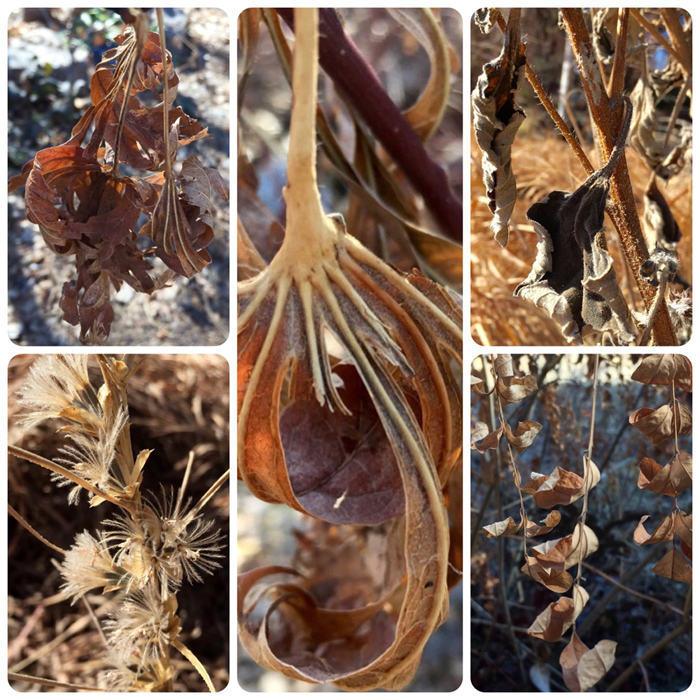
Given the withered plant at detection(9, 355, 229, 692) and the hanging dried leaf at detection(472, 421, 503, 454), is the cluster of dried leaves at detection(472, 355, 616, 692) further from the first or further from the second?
the withered plant at detection(9, 355, 229, 692)

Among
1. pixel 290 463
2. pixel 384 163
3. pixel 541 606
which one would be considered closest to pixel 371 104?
pixel 384 163

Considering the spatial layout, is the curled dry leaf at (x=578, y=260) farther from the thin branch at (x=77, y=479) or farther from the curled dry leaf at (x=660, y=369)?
the thin branch at (x=77, y=479)

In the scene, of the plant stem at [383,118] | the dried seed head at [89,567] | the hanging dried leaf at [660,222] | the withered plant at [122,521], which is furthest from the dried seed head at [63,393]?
the hanging dried leaf at [660,222]

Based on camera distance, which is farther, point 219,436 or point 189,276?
point 219,436

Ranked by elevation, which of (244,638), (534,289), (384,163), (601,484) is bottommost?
(244,638)

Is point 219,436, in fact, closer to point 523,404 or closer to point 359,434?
point 359,434

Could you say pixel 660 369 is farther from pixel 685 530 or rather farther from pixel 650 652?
pixel 650 652

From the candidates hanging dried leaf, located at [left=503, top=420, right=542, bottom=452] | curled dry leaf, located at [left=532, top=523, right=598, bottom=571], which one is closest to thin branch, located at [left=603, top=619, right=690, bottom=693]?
curled dry leaf, located at [left=532, top=523, right=598, bottom=571]
